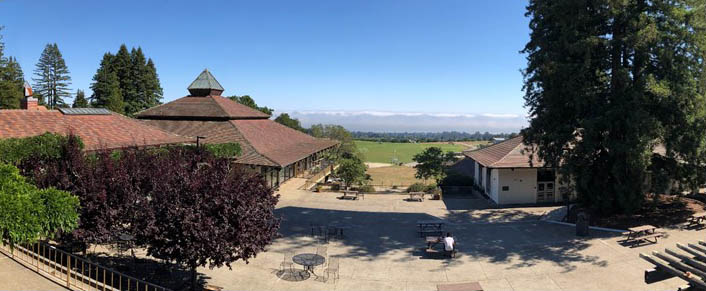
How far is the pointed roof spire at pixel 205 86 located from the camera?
43.4m

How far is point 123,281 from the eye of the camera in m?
12.5

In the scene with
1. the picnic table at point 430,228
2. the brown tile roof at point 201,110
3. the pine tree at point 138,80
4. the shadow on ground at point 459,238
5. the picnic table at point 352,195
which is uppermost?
the pine tree at point 138,80

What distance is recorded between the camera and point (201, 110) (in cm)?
3931

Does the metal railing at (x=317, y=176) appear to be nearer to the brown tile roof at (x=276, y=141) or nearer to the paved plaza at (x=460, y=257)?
the brown tile roof at (x=276, y=141)

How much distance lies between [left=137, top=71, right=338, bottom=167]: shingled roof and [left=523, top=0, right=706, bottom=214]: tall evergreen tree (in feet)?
58.7

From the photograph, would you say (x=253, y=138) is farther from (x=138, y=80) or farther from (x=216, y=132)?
(x=138, y=80)

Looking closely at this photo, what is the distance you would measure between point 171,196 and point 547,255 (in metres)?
13.8

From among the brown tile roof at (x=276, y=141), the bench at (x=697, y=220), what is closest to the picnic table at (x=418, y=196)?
the brown tile roof at (x=276, y=141)

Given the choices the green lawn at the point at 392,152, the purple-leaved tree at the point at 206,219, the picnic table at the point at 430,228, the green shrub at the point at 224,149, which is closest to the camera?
the purple-leaved tree at the point at 206,219

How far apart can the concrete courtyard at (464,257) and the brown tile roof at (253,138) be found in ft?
24.6

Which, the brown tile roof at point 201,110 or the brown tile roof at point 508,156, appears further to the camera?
the brown tile roof at point 201,110

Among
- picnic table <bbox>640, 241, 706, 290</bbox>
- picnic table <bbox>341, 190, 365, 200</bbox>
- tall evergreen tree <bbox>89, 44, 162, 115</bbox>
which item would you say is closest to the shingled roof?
picnic table <bbox>341, 190, 365, 200</bbox>

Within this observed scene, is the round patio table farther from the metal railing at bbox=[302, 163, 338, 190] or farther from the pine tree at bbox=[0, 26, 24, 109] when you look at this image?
the pine tree at bbox=[0, 26, 24, 109]

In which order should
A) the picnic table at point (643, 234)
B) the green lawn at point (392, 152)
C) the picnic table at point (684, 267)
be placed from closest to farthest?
the picnic table at point (684, 267) → the picnic table at point (643, 234) → the green lawn at point (392, 152)
